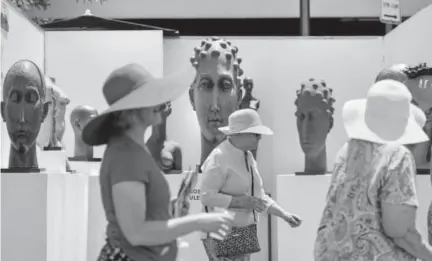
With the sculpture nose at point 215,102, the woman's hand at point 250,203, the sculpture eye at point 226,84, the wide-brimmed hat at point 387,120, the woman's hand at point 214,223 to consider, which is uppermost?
the sculpture eye at point 226,84

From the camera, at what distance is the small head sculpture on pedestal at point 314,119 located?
5477 mm

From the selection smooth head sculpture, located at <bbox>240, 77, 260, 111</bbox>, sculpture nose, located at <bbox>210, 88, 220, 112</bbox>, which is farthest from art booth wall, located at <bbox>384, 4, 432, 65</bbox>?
sculpture nose, located at <bbox>210, 88, 220, 112</bbox>

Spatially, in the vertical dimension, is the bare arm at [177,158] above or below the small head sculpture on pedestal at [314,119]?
below

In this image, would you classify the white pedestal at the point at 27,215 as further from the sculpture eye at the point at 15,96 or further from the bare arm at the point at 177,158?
the bare arm at the point at 177,158

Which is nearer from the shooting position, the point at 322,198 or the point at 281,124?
the point at 322,198

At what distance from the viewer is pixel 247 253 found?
3891 millimetres

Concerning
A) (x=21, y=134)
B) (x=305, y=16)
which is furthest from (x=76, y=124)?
(x=305, y=16)

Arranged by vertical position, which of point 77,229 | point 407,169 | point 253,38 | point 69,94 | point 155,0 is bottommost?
point 77,229

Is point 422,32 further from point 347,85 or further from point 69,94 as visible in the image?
point 69,94

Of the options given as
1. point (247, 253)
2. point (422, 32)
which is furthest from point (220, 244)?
point (422, 32)

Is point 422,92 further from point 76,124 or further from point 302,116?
point 76,124

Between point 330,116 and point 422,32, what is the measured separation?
3.88 feet

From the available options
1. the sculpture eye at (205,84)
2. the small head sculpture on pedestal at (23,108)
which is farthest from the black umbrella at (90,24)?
the small head sculpture on pedestal at (23,108)

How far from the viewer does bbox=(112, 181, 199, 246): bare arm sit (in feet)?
6.81
